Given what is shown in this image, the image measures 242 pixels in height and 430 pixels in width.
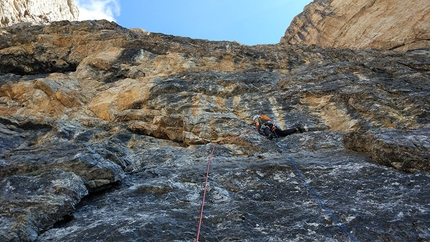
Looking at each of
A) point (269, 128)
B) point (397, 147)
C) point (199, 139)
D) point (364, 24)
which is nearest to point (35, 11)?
point (199, 139)

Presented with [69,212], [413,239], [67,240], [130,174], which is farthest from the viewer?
[130,174]

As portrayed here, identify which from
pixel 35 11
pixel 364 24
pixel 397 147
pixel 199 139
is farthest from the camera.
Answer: pixel 35 11

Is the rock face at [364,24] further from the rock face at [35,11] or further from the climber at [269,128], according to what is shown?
the rock face at [35,11]

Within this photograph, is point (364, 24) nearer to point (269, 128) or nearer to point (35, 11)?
point (269, 128)

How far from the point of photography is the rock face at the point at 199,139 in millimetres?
4293

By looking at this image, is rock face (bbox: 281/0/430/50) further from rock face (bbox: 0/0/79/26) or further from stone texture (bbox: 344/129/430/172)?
rock face (bbox: 0/0/79/26)

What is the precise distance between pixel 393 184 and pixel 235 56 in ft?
32.7

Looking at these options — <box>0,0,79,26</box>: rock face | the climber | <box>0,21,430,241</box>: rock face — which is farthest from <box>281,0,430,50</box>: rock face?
<box>0,0,79,26</box>: rock face

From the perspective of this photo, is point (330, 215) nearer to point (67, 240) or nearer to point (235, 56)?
point (67, 240)

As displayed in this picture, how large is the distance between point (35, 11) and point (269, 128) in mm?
26363

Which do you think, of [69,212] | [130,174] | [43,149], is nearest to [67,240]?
[69,212]

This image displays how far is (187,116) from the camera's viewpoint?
959 cm

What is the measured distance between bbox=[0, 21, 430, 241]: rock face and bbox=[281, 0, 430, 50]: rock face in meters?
5.88

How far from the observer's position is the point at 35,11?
26.1 metres
